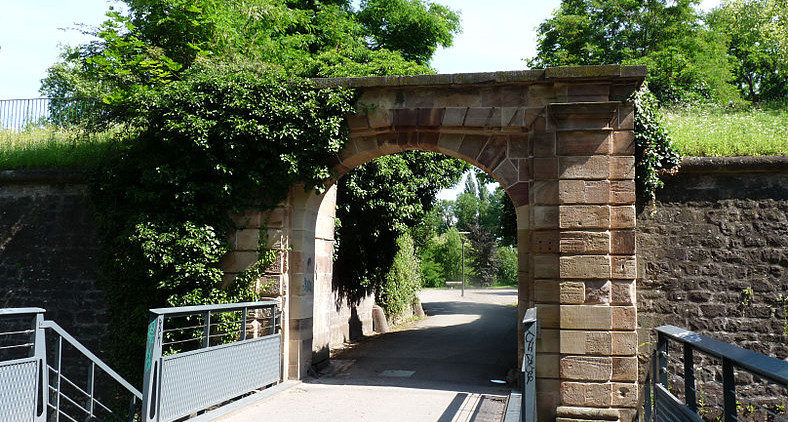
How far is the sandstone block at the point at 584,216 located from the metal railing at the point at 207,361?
13.4ft

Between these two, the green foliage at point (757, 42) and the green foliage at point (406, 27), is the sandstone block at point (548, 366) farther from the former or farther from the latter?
the green foliage at point (757, 42)

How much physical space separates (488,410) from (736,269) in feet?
14.4

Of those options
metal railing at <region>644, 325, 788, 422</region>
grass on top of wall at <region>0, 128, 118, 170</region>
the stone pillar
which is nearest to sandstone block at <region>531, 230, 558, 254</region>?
the stone pillar

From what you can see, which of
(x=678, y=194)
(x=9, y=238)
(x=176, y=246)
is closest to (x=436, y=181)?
(x=678, y=194)

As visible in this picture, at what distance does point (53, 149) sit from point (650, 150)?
11.1 m

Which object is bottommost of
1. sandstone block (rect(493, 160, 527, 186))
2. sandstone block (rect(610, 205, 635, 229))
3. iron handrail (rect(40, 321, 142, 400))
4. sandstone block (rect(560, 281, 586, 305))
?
iron handrail (rect(40, 321, 142, 400))

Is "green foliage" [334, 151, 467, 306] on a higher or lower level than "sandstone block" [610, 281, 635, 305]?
higher

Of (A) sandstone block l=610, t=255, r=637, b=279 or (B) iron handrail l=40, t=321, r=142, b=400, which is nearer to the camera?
(B) iron handrail l=40, t=321, r=142, b=400

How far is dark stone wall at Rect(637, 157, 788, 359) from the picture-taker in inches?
320

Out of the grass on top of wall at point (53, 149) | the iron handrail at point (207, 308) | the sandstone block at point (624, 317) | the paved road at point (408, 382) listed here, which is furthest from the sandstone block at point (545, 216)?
the grass on top of wall at point (53, 149)

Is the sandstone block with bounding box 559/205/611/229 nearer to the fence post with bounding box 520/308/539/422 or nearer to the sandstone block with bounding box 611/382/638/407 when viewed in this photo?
the sandstone block with bounding box 611/382/638/407

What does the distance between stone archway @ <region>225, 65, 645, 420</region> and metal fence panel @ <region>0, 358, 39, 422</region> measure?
4.12 m

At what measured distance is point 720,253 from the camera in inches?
325

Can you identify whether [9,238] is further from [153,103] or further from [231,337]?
[231,337]
